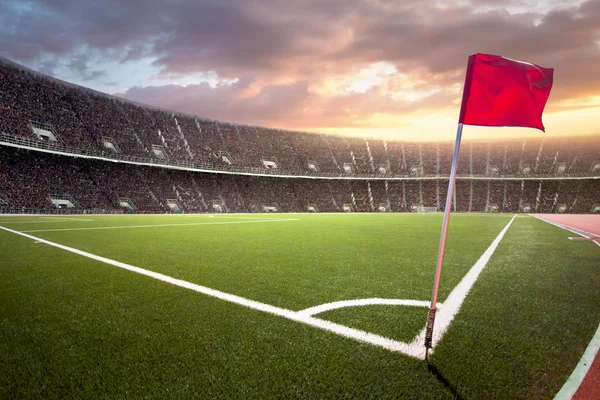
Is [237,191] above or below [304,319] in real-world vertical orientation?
below

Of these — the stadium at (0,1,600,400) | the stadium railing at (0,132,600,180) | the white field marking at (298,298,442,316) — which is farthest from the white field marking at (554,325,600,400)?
the stadium railing at (0,132,600,180)

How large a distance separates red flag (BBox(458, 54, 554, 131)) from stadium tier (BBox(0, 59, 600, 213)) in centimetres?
3100

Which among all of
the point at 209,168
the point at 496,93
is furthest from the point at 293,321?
the point at 209,168

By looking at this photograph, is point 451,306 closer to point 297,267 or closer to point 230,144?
point 297,267

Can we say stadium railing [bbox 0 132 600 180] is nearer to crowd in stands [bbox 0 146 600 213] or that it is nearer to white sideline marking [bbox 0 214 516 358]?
crowd in stands [bbox 0 146 600 213]

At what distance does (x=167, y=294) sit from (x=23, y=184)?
31.5m

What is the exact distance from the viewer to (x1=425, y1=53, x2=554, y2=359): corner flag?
2.55 m

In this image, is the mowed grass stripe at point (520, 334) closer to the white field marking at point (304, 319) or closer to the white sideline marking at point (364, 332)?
the white sideline marking at point (364, 332)

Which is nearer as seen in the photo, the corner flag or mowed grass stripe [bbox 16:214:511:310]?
the corner flag

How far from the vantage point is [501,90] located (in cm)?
261

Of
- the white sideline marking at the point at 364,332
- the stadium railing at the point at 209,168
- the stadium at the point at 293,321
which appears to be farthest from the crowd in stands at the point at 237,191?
the white sideline marking at the point at 364,332

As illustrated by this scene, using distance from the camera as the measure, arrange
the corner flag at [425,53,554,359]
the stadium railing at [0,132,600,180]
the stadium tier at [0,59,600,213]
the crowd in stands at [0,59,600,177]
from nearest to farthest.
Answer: the corner flag at [425,53,554,359] → the stadium railing at [0,132,600,180] → the stadium tier at [0,59,600,213] → the crowd in stands at [0,59,600,177]

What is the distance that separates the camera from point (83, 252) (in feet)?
21.2

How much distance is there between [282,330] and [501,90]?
2.38 m
